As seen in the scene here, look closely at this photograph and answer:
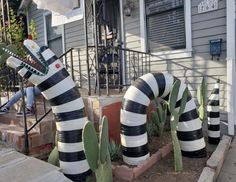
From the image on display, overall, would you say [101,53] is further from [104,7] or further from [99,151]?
[99,151]

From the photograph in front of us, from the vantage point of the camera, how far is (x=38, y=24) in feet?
27.5

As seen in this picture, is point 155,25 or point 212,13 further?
point 155,25

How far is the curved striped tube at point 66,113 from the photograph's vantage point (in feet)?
8.15

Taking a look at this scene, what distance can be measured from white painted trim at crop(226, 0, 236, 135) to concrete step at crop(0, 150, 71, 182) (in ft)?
9.68

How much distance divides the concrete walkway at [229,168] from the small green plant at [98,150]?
1.43m

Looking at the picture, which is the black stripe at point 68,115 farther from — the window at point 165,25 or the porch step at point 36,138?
Result: the window at point 165,25

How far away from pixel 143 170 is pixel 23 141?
142 centimetres

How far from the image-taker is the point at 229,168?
3199mm

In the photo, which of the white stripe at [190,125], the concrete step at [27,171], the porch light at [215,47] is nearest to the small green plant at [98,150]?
the concrete step at [27,171]

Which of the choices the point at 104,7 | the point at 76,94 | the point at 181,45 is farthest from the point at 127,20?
the point at 76,94

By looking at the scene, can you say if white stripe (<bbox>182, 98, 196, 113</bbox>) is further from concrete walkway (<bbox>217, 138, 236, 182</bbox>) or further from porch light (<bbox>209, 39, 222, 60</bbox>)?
porch light (<bbox>209, 39, 222, 60</bbox>)

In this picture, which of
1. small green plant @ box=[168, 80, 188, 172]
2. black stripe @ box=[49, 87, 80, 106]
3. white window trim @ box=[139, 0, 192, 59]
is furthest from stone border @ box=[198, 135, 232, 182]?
white window trim @ box=[139, 0, 192, 59]

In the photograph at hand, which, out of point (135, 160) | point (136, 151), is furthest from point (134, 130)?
point (135, 160)

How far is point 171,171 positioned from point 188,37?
101 inches
